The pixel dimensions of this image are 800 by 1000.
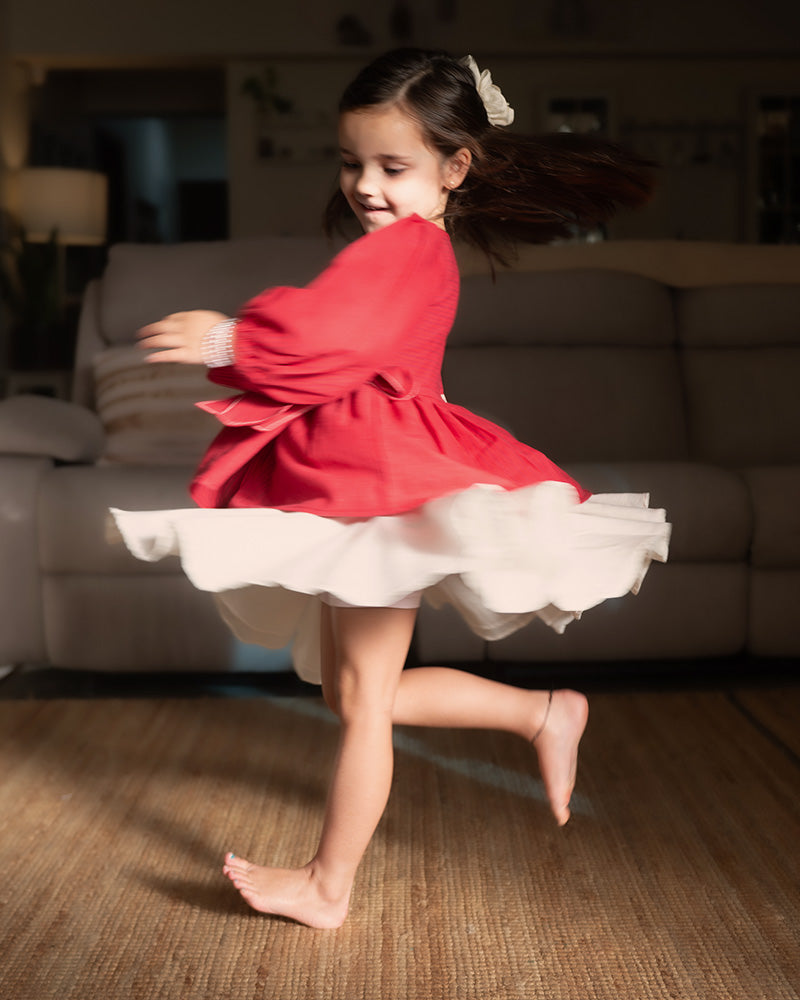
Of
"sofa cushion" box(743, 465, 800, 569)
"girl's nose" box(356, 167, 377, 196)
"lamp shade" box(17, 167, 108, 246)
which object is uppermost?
"lamp shade" box(17, 167, 108, 246)

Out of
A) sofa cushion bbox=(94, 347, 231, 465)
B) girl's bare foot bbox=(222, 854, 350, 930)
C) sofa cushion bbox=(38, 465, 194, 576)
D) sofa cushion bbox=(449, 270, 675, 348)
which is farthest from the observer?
sofa cushion bbox=(449, 270, 675, 348)

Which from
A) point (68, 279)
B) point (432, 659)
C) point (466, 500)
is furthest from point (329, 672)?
point (68, 279)

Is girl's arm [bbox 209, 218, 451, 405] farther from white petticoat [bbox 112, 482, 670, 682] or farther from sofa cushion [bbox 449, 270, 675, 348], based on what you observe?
sofa cushion [bbox 449, 270, 675, 348]

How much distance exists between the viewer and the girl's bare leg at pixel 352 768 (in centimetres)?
88

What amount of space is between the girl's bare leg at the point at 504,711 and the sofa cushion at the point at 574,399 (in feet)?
3.55

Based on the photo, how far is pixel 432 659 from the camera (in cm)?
172

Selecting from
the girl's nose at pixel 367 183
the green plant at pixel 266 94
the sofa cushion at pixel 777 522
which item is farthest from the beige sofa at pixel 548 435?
the green plant at pixel 266 94

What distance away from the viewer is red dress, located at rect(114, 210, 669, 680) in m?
0.81

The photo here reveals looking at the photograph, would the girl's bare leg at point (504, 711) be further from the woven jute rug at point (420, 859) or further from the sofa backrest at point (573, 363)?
the sofa backrest at point (573, 363)

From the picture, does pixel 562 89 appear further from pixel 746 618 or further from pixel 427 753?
pixel 427 753

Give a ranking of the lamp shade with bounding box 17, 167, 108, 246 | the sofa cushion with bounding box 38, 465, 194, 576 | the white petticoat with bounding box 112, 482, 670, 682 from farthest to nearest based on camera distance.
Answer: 1. the lamp shade with bounding box 17, 167, 108, 246
2. the sofa cushion with bounding box 38, 465, 194, 576
3. the white petticoat with bounding box 112, 482, 670, 682

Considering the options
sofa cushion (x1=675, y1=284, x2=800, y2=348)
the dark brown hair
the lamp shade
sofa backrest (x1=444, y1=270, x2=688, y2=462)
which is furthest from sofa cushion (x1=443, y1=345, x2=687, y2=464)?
the lamp shade

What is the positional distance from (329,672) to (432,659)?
72 centimetres

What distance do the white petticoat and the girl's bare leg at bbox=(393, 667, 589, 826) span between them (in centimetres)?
16
